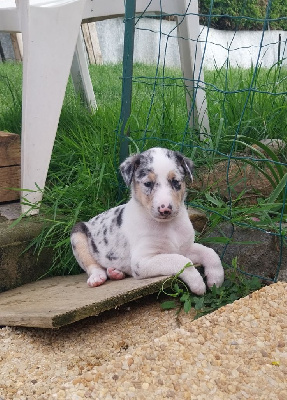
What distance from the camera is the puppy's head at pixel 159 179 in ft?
9.39

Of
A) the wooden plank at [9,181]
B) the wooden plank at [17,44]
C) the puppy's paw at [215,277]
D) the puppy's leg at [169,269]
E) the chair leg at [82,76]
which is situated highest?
the wooden plank at [17,44]

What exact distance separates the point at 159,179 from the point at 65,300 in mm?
821

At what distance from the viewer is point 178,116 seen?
436cm

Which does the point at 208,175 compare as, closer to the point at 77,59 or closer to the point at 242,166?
the point at 242,166

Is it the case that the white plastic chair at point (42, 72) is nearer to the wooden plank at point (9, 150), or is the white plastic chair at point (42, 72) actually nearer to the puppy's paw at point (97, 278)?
the wooden plank at point (9, 150)

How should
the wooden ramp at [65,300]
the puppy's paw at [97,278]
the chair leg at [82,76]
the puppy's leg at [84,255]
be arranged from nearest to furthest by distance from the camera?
1. the wooden ramp at [65,300]
2. the puppy's paw at [97,278]
3. the puppy's leg at [84,255]
4. the chair leg at [82,76]

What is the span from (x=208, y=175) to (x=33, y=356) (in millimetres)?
1808

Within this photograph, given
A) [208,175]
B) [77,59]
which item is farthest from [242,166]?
[77,59]

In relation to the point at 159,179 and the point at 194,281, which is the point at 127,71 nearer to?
the point at 159,179

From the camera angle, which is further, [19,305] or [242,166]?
[242,166]

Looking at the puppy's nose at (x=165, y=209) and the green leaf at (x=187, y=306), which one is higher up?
A: the puppy's nose at (x=165, y=209)

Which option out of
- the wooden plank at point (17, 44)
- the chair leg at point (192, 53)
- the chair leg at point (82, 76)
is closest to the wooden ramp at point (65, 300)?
the chair leg at point (192, 53)

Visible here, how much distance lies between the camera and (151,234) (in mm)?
3066

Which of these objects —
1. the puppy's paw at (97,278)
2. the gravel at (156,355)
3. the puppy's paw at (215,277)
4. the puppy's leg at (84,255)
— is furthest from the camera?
the puppy's leg at (84,255)
